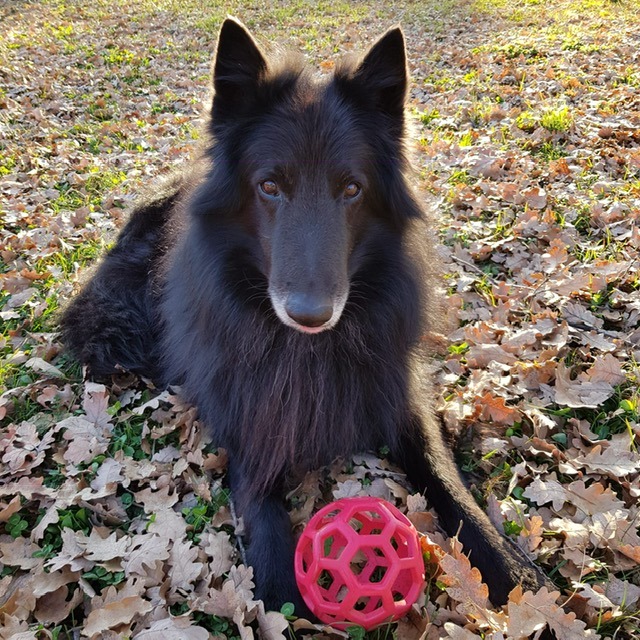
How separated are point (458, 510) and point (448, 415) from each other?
→ 2.12 feet

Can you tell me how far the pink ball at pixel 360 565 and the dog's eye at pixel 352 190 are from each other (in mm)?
1314

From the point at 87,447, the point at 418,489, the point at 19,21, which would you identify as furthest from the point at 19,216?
the point at 19,21

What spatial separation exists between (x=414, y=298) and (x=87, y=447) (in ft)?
6.13

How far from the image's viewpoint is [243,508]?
2.27 meters

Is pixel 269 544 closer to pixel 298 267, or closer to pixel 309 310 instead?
pixel 309 310

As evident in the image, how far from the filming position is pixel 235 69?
7.38 ft

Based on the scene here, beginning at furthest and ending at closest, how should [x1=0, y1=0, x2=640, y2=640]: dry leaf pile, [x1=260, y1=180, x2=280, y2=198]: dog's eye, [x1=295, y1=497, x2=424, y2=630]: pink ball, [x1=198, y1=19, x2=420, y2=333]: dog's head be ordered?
[x1=260, y1=180, x2=280, y2=198]: dog's eye → [x1=198, y1=19, x2=420, y2=333]: dog's head → [x1=0, y1=0, x2=640, y2=640]: dry leaf pile → [x1=295, y1=497, x2=424, y2=630]: pink ball

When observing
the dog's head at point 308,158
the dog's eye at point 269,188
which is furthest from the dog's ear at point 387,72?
the dog's eye at point 269,188

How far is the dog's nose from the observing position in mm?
1942

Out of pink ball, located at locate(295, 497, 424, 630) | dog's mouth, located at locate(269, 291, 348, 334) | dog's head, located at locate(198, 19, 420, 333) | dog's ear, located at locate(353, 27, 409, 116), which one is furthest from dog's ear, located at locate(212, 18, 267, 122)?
pink ball, located at locate(295, 497, 424, 630)

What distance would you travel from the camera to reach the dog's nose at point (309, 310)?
1.94 m

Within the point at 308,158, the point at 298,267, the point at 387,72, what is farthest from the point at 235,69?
the point at 298,267

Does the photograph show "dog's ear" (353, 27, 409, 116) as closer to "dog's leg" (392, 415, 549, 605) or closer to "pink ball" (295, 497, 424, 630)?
"dog's leg" (392, 415, 549, 605)

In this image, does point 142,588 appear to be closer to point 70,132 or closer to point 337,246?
point 337,246
